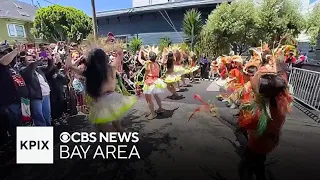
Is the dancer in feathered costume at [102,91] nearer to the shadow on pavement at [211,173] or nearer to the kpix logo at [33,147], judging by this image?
the kpix logo at [33,147]

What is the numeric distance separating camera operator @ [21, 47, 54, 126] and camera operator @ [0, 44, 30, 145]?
0.12 metres

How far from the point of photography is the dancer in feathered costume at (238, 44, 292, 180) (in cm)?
233

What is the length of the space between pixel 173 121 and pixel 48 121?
247 centimetres

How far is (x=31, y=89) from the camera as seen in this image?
13.1 ft

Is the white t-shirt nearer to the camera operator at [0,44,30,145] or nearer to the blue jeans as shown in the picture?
the blue jeans

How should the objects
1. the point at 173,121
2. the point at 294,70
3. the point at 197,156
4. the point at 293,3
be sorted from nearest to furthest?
the point at 197,156, the point at 173,121, the point at 294,70, the point at 293,3

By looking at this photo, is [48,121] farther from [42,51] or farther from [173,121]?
[173,121]

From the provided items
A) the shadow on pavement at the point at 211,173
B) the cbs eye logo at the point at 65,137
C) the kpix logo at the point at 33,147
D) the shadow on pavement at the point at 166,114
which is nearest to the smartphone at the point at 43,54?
the cbs eye logo at the point at 65,137

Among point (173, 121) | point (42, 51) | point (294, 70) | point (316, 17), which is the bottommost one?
point (173, 121)

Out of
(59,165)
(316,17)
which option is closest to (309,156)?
(59,165)

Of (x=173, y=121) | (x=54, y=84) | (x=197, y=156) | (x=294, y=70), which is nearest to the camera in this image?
(x=197, y=156)

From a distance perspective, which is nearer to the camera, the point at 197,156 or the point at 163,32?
the point at 197,156

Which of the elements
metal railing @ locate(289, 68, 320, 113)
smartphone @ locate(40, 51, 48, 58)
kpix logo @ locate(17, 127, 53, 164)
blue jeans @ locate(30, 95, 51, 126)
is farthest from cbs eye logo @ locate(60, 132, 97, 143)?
metal railing @ locate(289, 68, 320, 113)

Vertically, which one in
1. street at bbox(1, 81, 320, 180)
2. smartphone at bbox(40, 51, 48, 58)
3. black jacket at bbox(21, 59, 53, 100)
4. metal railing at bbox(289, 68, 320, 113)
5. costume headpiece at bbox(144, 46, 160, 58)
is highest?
smartphone at bbox(40, 51, 48, 58)
